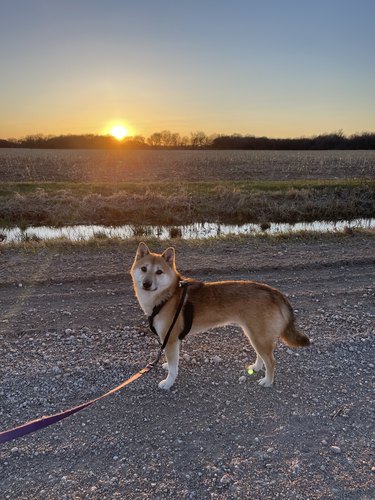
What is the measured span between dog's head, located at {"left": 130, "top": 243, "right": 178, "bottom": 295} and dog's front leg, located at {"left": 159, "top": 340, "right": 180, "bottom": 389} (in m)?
0.78

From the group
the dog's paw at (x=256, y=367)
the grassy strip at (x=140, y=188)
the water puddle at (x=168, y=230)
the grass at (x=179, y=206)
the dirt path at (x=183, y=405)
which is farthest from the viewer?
the grassy strip at (x=140, y=188)

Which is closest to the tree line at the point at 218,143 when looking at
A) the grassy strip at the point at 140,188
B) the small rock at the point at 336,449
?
the grassy strip at the point at 140,188

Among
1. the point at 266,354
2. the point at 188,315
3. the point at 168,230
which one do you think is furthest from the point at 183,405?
the point at 168,230

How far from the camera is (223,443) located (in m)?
4.29

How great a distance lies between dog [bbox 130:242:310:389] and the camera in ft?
16.3

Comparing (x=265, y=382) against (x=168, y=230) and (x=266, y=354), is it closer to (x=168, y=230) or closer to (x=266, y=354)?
(x=266, y=354)

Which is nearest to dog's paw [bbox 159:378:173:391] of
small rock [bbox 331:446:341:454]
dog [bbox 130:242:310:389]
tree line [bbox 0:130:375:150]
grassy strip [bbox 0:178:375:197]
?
dog [bbox 130:242:310:389]

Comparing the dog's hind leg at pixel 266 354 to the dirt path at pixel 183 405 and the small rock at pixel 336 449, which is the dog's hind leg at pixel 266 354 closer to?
the dirt path at pixel 183 405

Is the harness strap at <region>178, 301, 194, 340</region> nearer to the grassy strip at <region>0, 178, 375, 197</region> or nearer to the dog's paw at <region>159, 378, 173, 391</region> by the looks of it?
the dog's paw at <region>159, 378, 173, 391</region>

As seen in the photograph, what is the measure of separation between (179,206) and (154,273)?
1553 centimetres

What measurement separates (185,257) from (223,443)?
6.59m

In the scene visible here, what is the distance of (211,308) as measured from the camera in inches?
200

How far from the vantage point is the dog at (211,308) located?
4.98 m

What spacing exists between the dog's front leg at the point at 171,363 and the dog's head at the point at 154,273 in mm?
782
